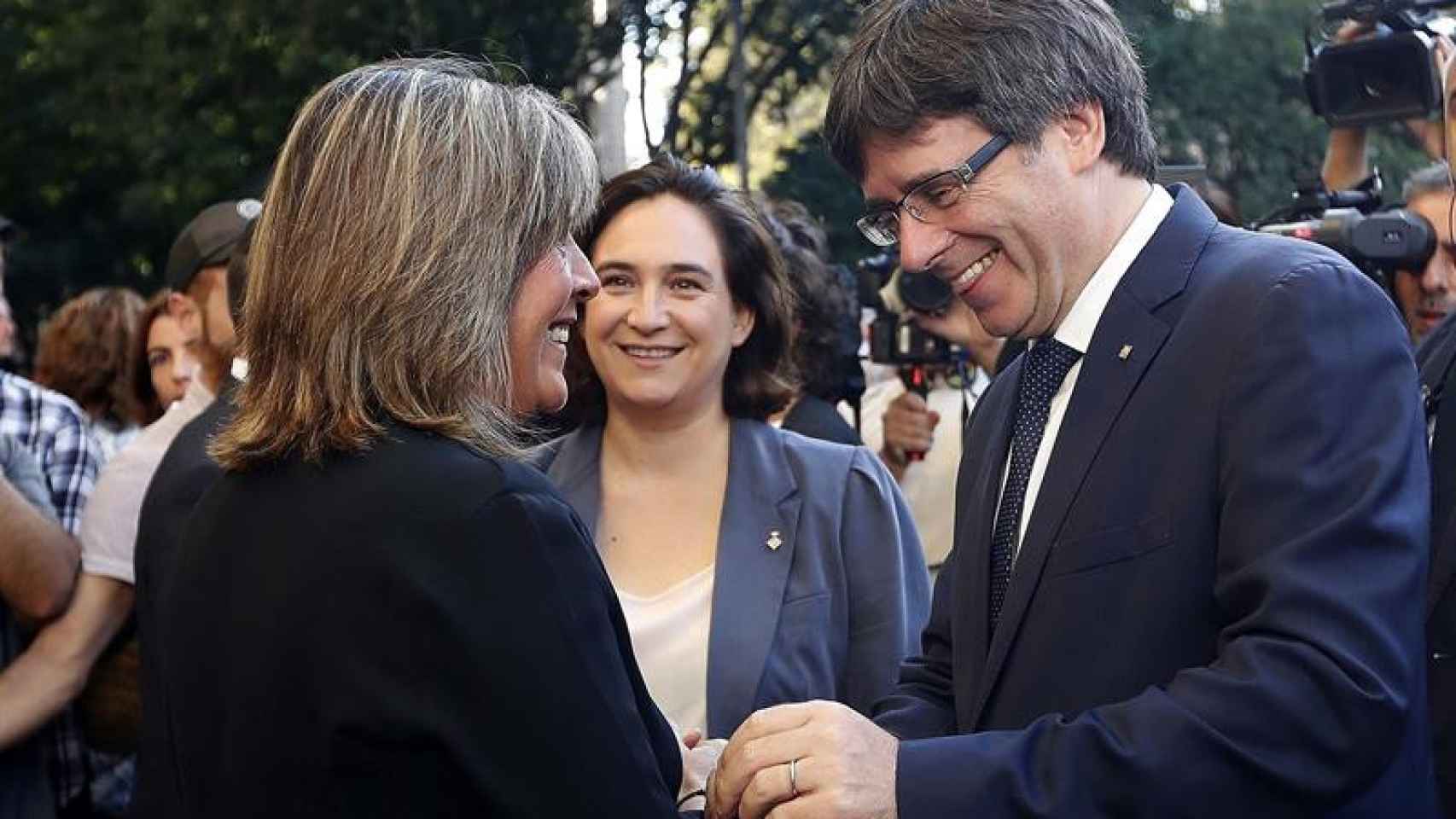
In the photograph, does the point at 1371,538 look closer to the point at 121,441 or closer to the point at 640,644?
the point at 640,644

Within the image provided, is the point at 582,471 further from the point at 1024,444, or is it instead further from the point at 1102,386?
the point at 1102,386

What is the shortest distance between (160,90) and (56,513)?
27.0 ft

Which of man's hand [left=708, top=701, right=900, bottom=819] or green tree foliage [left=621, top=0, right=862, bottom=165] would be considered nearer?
man's hand [left=708, top=701, right=900, bottom=819]

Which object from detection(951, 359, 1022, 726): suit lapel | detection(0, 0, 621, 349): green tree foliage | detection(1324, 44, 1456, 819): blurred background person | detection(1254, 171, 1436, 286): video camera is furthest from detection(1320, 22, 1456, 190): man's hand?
detection(0, 0, 621, 349): green tree foliage

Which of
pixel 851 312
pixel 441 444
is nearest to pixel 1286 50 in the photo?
pixel 851 312

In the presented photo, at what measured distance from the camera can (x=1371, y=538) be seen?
2357mm

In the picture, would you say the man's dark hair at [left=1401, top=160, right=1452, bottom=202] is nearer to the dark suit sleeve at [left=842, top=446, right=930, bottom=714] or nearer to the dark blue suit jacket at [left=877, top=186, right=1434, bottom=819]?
the dark suit sleeve at [left=842, top=446, right=930, bottom=714]

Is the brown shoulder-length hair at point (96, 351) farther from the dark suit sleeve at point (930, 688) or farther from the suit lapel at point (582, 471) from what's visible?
the dark suit sleeve at point (930, 688)

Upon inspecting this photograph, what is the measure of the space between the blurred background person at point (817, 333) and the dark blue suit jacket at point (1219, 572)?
2.42m

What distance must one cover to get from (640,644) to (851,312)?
184 centimetres

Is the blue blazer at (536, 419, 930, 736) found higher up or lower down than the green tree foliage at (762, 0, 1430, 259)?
higher up

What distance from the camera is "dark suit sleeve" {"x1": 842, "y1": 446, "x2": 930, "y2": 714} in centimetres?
409

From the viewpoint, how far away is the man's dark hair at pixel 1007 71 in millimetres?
2795

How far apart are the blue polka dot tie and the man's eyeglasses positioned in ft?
0.81
